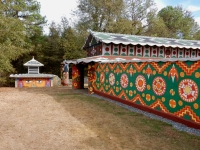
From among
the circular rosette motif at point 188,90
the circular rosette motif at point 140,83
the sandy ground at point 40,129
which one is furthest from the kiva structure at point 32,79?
the circular rosette motif at point 188,90

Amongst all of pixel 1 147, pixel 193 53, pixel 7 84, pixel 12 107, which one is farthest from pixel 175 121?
pixel 7 84

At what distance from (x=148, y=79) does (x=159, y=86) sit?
0.70 metres

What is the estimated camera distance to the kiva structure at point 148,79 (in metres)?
5.66

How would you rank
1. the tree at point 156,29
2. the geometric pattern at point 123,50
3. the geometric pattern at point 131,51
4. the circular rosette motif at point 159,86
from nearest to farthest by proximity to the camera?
the circular rosette motif at point 159,86
the geometric pattern at point 123,50
the geometric pattern at point 131,51
the tree at point 156,29

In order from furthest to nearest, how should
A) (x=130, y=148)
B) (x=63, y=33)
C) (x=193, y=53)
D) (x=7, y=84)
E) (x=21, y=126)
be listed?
(x=63, y=33), (x=7, y=84), (x=193, y=53), (x=21, y=126), (x=130, y=148)

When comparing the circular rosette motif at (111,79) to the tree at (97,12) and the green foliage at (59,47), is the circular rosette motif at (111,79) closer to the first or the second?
the green foliage at (59,47)

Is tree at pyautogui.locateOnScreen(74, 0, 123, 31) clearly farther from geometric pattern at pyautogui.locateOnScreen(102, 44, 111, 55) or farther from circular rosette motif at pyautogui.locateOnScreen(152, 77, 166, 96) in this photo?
circular rosette motif at pyautogui.locateOnScreen(152, 77, 166, 96)

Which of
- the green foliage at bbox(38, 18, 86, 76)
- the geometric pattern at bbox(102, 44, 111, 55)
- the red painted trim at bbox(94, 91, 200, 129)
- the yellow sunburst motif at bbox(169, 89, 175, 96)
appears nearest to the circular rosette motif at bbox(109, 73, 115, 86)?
the red painted trim at bbox(94, 91, 200, 129)

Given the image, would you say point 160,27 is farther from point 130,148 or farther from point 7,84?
point 130,148

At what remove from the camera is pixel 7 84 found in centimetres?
2053

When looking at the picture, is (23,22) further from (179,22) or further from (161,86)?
(179,22)

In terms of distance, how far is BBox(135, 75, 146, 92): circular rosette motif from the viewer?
781 centimetres

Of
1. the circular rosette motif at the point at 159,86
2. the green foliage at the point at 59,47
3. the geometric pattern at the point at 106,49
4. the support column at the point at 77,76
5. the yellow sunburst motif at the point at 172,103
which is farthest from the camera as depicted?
the green foliage at the point at 59,47

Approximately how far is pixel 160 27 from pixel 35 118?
2731cm
